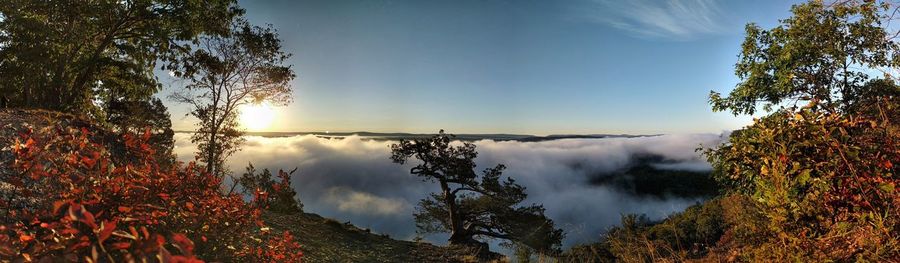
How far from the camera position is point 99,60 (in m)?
19.1

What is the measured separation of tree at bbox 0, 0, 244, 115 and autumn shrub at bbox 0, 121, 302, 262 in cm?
1103

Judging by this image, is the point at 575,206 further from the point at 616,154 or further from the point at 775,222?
the point at 775,222

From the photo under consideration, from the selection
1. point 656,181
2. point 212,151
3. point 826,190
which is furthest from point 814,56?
Result: point 656,181

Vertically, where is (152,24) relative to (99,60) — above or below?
above

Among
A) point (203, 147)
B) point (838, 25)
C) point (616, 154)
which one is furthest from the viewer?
point (616, 154)

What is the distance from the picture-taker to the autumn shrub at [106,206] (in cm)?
207

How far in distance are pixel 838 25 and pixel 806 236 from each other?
14.9m

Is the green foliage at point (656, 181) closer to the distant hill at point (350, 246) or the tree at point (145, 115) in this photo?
the distant hill at point (350, 246)

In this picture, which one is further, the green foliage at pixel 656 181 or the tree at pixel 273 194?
the green foliage at pixel 656 181

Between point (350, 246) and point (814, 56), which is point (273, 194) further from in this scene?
point (814, 56)

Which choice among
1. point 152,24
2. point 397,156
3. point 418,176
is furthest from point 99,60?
point 418,176

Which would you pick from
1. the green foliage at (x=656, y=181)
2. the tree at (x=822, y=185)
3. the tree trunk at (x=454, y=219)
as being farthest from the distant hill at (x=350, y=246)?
the green foliage at (x=656, y=181)

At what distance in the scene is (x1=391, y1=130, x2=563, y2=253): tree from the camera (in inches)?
909

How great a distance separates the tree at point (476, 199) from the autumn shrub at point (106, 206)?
1608cm
